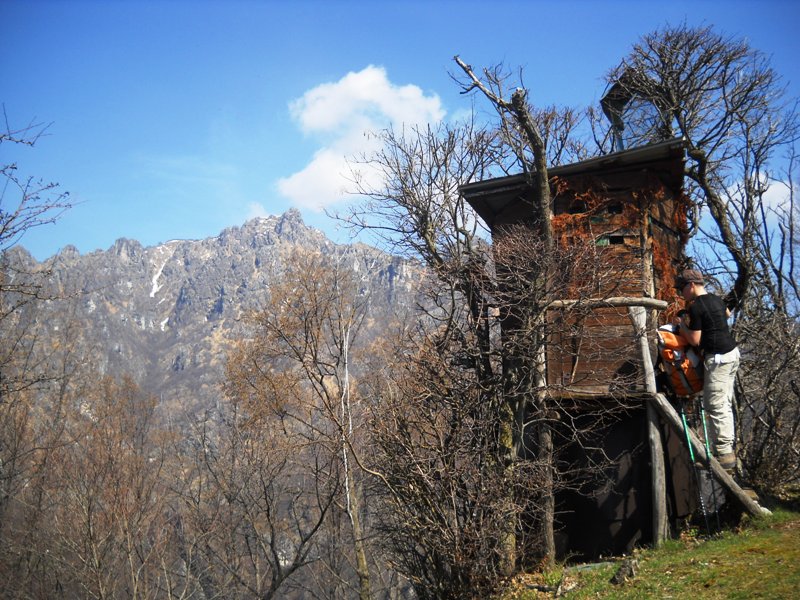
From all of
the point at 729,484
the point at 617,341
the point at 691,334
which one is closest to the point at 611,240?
the point at 617,341

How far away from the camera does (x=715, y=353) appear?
8859 mm

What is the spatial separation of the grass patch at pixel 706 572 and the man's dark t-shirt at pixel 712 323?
2366mm

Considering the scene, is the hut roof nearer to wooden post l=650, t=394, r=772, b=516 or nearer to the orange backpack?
the orange backpack

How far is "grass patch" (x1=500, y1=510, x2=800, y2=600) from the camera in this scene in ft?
23.4

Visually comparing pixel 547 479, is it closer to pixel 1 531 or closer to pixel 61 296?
pixel 61 296

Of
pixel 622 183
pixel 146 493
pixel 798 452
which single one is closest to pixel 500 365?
pixel 622 183

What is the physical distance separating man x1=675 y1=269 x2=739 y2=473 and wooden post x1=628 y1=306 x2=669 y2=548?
1488 millimetres

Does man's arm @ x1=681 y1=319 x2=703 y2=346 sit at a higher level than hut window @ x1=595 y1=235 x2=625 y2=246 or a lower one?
lower

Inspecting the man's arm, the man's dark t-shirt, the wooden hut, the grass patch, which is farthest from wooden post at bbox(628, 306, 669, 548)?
the man's dark t-shirt

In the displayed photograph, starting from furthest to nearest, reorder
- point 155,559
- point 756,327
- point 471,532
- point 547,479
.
→ 1. point 155,559
2. point 756,327
3. point 547,479
4. point 471,532

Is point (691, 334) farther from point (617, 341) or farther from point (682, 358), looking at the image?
point (617, 341)

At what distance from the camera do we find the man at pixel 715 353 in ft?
28.9

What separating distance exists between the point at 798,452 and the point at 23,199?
1296 centimetres

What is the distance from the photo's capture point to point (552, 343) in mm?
10648
